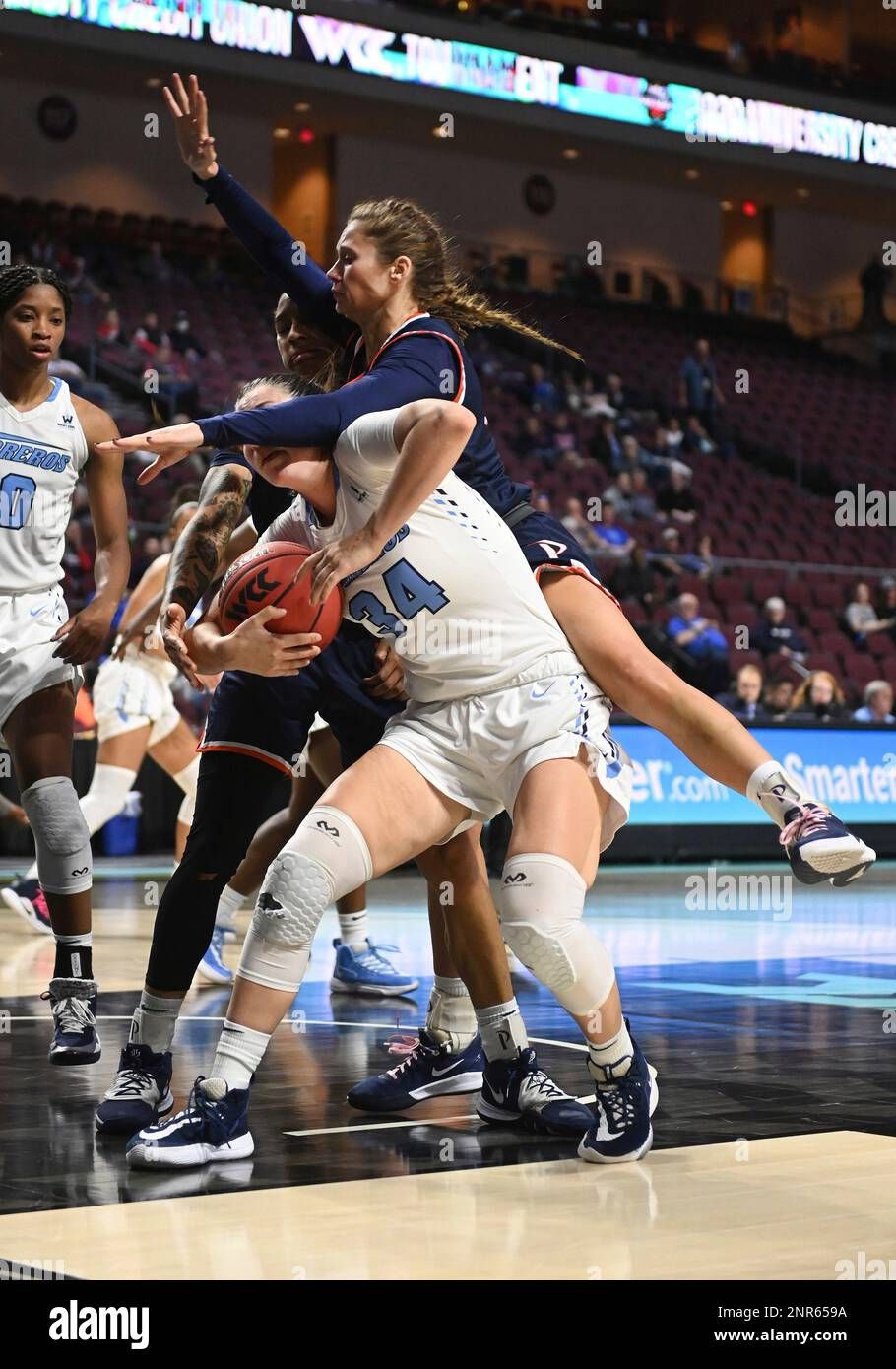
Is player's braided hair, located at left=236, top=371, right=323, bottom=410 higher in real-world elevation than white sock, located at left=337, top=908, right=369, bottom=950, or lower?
higher

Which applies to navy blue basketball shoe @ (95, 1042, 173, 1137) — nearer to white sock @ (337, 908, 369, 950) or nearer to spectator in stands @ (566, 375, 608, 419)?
white sock @ (337, 908, 369, 950)

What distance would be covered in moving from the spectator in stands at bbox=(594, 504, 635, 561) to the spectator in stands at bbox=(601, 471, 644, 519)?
1.45ft

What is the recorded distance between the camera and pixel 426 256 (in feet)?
12.4

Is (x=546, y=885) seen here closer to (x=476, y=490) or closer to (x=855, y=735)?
(x=476, y=490)

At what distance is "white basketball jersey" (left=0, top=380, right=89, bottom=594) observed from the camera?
4840mm

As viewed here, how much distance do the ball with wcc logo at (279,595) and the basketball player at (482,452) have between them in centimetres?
26

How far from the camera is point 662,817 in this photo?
42.2 feet

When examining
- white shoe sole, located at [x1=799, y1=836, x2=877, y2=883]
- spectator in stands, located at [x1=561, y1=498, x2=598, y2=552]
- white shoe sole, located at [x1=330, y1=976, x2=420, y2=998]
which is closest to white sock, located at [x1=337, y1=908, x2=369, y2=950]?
white shoe sole, located at [x1=330, y1=976, x2=420, y2=998]

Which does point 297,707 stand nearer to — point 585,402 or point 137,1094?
point 137,1094

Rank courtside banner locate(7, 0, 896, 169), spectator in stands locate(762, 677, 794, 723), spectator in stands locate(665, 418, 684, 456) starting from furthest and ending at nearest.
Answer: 1. spectator in stands locate(665, 418, 684, 456)
2. courtside banner locate(7, 0, 896, 169)
3. spectator in stands locate(762, 677, 794, 723)

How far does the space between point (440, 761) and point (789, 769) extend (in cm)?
1023

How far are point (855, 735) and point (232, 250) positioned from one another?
10.6m

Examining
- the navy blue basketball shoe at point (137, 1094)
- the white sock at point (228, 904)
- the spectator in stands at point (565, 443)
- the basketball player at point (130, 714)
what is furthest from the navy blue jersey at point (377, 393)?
the spectator in stands at point (565, 443)

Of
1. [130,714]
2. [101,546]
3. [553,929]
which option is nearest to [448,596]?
[553,929]
